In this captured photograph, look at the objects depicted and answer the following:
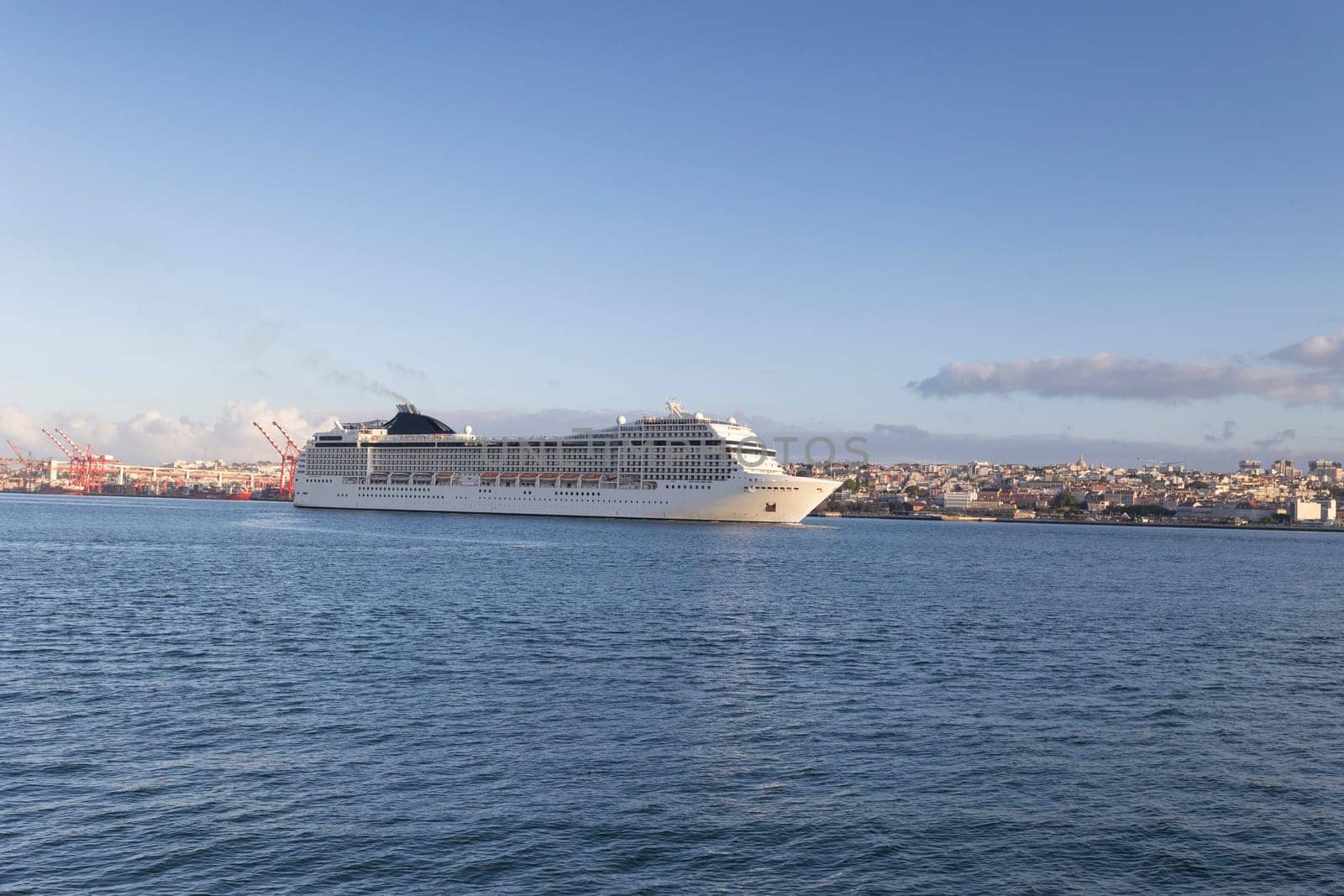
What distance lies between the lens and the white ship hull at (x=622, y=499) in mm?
86000

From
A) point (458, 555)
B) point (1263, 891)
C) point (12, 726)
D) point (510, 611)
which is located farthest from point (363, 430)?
point (1263, 891)

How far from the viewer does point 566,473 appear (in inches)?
3846

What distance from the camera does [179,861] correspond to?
1007 cm

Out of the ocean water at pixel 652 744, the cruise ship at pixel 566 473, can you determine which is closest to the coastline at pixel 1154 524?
the cruise ship at pixel 566 473

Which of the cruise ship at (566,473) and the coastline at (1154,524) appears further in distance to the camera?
the coastline at (1154,524)

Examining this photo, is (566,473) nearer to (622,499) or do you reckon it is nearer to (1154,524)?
(622,499)

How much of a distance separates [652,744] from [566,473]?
83.6 meters

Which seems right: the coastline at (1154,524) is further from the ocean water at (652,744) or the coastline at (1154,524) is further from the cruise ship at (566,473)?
the ocean water at (652,744)

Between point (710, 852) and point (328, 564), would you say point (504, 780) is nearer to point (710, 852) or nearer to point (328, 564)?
point (710, 852)

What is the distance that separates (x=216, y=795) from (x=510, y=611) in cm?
1696

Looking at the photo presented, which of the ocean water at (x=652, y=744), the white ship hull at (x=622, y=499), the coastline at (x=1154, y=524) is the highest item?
the white ship hull at (x=622, y=499)

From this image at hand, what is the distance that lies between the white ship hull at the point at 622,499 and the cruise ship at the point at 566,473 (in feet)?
0.33

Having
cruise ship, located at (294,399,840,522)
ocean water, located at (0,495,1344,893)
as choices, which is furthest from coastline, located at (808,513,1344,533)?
ocean water, located at (0,495,1344,893)

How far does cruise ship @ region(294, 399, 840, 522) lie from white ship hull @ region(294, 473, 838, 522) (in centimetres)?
10
